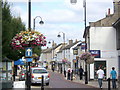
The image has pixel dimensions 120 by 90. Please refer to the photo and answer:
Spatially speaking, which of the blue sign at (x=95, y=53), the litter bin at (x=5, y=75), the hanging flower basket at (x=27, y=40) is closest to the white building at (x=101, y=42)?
the blue sign at (x=95, y=53)

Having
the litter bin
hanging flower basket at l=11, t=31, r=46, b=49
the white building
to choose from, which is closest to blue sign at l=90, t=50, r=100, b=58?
the white building

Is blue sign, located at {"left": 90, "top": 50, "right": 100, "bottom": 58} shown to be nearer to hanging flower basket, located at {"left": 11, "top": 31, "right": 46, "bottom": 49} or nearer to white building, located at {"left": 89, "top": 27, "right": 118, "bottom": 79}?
white building, located at {"left": 89, "top": 27, "right": 118, "bottom": 79}

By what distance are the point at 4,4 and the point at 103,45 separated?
58.3 ft

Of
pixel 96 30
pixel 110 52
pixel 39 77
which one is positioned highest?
pixel 96 30

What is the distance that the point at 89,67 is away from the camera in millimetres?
34625

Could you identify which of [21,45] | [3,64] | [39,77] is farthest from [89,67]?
[21,45]

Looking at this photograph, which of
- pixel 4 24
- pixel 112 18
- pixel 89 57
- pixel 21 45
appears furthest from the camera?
pixel 112 18

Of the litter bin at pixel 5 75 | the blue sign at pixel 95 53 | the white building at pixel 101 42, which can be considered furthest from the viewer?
the white building at pixel 101 42

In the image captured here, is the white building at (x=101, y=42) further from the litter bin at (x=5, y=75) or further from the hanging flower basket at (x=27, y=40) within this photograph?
the hanging flower basket at (x=27, y=40)

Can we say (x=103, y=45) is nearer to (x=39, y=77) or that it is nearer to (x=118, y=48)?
(x=118, y=48)

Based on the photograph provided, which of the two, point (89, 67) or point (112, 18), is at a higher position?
point (112, 18)

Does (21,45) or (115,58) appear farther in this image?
(115,58)

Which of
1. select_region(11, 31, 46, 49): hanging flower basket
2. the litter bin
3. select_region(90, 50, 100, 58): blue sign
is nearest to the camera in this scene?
select_region(11, 31, 46, 49): hanging flower basket

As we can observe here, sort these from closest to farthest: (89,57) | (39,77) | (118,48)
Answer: (39,77) < (89,57) < (118,48)
